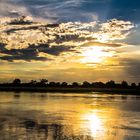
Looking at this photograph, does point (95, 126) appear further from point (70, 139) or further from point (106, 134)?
point (70, 139)

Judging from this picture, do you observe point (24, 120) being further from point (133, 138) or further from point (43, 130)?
point (133, 138)

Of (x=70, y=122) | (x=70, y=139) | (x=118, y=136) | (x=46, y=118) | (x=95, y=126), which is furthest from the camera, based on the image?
(x=46, y=118)

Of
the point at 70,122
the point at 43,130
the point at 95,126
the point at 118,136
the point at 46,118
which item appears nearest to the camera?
the point at 118,136

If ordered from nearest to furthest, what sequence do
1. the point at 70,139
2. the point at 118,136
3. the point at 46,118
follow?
1. the point at 70,139
2. the point at 118,136
3. the point at 46,118

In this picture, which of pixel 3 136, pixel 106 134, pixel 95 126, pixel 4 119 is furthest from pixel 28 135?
pixel 4 119

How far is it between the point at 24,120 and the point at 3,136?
944 cm

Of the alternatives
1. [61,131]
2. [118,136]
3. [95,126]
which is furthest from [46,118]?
[118,136]

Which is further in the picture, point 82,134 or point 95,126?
point 95,126

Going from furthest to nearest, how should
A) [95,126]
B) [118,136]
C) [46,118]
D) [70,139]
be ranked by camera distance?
1. [46,118]
2. [95,126]
3. [118,136]
4. [70,139]

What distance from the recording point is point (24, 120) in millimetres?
33656

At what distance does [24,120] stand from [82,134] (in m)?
Result: 8.85

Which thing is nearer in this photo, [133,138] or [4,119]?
[133,138]

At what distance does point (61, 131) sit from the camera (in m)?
27.1

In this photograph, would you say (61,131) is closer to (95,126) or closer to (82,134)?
(82,134)
